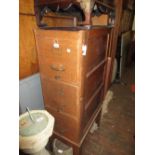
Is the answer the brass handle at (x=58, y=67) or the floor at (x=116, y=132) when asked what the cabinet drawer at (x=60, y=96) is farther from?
the floor at (x=116, y=132)

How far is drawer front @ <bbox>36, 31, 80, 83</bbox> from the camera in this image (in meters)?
0.94

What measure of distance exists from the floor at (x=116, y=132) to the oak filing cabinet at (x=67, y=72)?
1.34 feet

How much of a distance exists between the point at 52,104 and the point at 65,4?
904mm

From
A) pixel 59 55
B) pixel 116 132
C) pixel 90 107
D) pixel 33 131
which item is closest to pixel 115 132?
pixel 116 132

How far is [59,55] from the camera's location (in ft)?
3.37

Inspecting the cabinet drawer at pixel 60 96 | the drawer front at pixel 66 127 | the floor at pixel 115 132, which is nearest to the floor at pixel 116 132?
the floor at pixel 115 132

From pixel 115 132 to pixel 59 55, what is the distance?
143 cm

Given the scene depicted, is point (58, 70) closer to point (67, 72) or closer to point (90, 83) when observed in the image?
point (67, 72)

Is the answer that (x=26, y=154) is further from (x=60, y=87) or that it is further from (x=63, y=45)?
(x=63, y=45)

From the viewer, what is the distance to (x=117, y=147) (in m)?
1.64

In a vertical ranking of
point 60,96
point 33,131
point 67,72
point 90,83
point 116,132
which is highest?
point 67,72

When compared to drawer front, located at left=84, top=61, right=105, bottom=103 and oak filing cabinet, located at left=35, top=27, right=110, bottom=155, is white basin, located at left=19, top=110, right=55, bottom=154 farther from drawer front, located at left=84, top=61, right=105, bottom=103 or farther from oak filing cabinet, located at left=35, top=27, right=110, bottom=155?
drawer front, located at left=84, top=61, right=105, bottom=103

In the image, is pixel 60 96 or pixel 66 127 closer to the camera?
pixel 60 96
